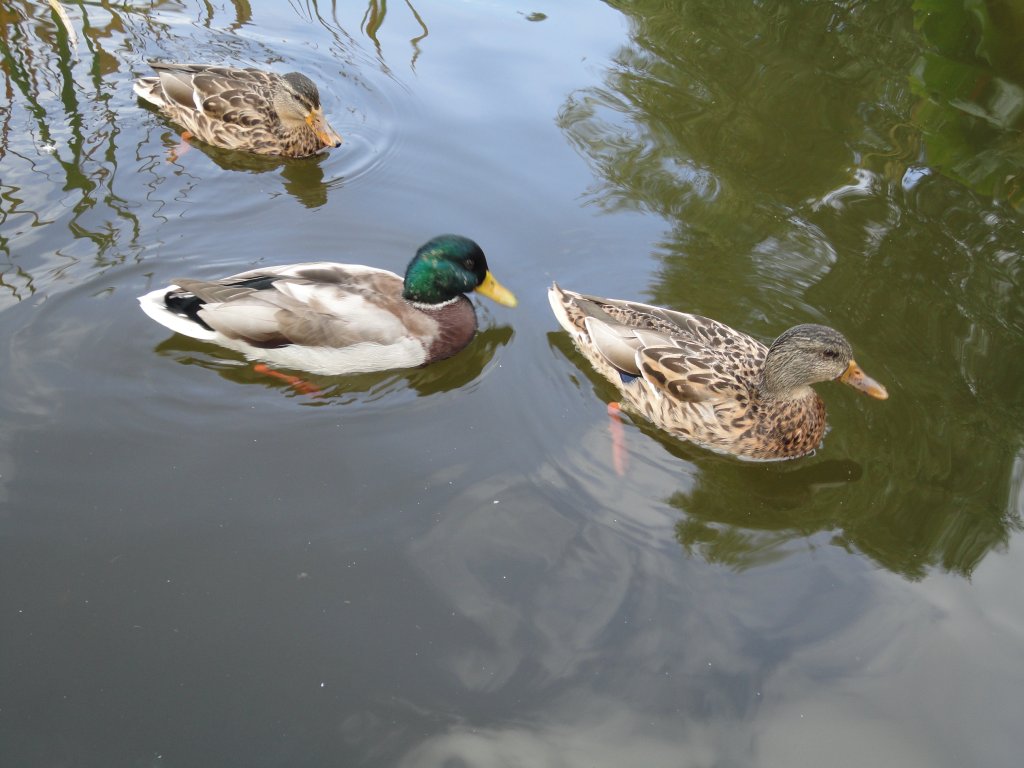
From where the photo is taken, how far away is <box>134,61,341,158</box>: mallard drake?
6.91 metres

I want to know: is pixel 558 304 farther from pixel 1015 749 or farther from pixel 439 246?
pixel 1015 749

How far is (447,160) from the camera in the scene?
6.99m

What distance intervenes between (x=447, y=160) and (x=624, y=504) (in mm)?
3645

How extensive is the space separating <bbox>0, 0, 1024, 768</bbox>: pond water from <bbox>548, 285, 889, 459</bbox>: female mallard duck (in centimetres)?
19

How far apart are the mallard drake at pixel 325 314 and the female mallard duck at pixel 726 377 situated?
92 cm

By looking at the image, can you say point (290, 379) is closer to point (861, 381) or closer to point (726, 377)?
point (726, 377)

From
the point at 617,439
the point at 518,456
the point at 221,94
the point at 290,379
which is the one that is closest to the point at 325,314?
the point at 290,379

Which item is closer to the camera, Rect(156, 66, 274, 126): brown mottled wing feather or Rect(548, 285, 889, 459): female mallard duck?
Rect(548, 285, 889, 459): female mallard duck

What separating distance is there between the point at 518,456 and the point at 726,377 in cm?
119

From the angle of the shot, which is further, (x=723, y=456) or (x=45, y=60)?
(x=45, y=60)

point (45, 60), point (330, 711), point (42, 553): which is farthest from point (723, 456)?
point (45, 60)

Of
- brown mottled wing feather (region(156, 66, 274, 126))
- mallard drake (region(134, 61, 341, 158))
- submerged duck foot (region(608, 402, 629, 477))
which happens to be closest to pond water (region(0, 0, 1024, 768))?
submerged duck foot (region(608, 402, 629, 477))

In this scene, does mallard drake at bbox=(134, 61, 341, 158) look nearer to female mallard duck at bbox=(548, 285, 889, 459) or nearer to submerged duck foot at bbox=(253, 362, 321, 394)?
submerged duck foot at bbox=(253, 362, 321, 394)

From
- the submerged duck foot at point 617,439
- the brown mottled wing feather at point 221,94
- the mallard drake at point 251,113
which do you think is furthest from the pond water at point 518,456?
the brown mottled wing feather at point 221,94
